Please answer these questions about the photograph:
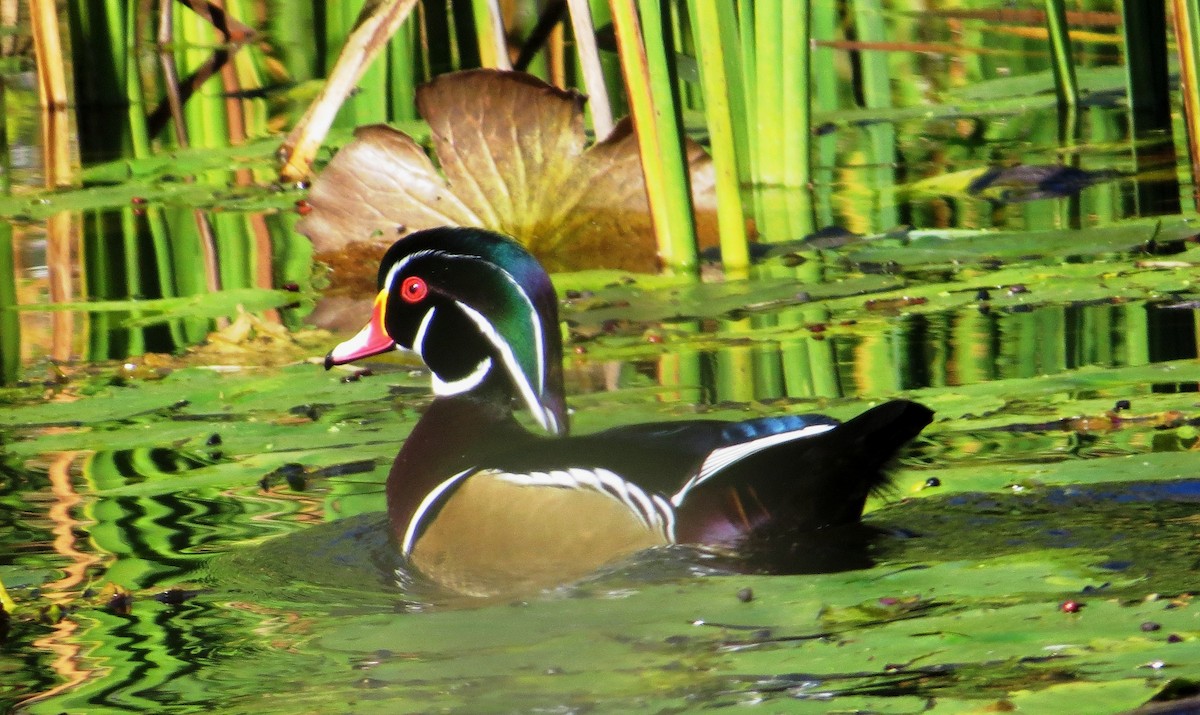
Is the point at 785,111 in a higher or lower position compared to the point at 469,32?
lower

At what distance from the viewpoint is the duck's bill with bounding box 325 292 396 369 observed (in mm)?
4461

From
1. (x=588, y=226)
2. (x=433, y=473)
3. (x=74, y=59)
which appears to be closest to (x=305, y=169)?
(x=588, y=226)

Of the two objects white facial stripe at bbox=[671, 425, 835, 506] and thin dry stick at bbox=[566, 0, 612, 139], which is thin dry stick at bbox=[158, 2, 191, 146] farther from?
white facial stripe at bbox=[671, 425, 835, 506]

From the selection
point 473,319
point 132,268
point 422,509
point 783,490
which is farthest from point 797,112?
point 783,490

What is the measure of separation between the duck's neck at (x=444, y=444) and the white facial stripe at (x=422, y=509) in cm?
2

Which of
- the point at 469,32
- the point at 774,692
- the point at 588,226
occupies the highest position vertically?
the point at 469,32

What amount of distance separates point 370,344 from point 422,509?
2.48 ft

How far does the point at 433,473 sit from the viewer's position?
13.0ft

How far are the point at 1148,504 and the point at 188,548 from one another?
1.89 meters

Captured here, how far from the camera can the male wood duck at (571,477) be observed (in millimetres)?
3494

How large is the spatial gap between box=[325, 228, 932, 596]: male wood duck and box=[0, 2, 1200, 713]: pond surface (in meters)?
0.09

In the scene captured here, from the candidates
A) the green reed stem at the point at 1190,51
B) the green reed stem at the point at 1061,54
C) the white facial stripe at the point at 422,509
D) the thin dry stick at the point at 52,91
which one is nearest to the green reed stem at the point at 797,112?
the green reed stem at the point at 1190,51

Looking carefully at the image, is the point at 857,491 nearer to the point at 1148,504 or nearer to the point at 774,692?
the point at 1148,504

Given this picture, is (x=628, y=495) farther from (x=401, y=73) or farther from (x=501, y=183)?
(x=401, y=73)
